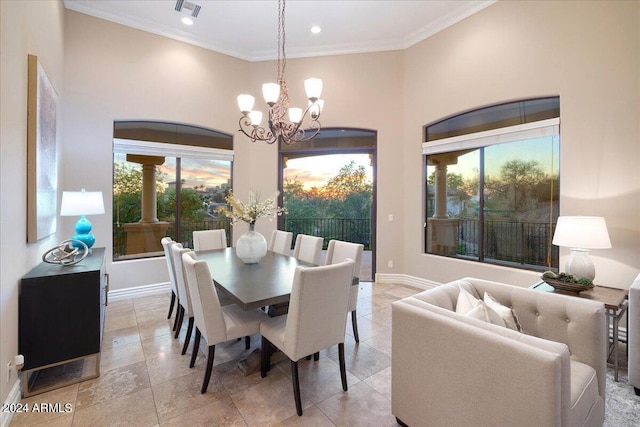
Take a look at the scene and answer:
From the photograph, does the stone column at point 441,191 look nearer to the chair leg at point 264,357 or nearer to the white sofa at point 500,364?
the white sofa at point 500,364

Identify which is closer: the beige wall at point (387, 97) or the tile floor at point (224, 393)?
the tile floor at point (224, 393)

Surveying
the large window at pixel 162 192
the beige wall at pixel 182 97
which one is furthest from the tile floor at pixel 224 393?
the beige wall at pixel 182 97

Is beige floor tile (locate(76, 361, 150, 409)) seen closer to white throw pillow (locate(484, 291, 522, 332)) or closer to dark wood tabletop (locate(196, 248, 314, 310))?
dark wood tabletop (locate(196, 248, 314, 310))

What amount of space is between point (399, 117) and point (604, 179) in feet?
9.69

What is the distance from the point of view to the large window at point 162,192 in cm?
451

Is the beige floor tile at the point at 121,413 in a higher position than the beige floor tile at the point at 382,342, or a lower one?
lower

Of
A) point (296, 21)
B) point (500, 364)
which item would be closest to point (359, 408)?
point (500, 364)

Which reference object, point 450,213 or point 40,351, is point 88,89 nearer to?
point 40,351

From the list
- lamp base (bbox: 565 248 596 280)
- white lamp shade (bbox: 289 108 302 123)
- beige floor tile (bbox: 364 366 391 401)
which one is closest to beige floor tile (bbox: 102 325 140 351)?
beige floor tile (bbox: 364 366 391 401)

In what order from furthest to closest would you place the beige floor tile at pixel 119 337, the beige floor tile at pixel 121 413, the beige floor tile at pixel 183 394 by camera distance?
the beige floor tile at pixel 119 337 → the beige floor tile at pixel 183 394 → the beige floor tile at pixel 121 413

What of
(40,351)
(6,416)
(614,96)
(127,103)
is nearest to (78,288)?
(40,351)

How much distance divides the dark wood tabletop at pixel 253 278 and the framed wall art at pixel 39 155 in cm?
145

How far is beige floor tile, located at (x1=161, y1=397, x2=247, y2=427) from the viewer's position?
1911mm

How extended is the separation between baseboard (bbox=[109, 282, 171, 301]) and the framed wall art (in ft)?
5.32
